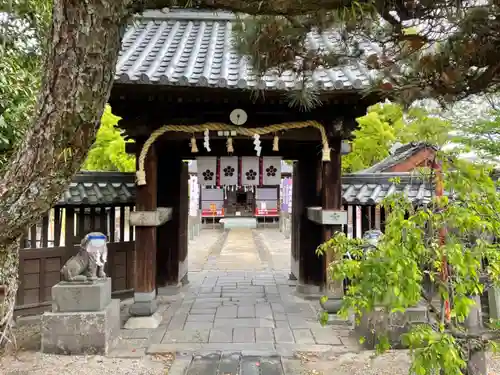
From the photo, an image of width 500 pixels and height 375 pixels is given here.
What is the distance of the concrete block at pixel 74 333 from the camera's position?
445 centimetres

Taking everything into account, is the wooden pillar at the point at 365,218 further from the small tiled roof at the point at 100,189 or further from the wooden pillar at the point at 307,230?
the small tiled roof at the point at 100,189

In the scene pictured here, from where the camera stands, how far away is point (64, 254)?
242 inches

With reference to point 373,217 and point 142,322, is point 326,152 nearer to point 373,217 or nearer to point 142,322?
point 373,217

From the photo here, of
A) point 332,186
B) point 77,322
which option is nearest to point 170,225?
point 77,322

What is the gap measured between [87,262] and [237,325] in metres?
2.18

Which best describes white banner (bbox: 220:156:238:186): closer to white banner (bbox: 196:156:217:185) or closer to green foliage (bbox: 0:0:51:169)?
white banner (bbox: 196:156:217:185)

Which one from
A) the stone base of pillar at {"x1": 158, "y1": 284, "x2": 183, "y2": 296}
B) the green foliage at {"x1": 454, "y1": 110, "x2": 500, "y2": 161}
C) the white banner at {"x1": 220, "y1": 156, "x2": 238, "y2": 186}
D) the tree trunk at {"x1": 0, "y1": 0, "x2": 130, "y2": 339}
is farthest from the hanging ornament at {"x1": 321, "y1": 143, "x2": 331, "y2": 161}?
the tree trunk at {"x1": 0, "y1": 0, "x2": 130, "y2": 339}

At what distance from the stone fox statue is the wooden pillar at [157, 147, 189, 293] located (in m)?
2.40

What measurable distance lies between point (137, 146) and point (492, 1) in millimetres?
4774

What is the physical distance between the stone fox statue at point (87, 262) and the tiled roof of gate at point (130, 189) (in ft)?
4.47

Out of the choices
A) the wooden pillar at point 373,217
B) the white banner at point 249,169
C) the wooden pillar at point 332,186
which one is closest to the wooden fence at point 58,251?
the white banner at point 249,169

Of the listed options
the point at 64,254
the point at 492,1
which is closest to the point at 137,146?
the point at 64,254

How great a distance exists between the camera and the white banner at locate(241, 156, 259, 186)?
6.66m

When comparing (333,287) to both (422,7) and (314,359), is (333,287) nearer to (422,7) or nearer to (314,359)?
(314,359)
